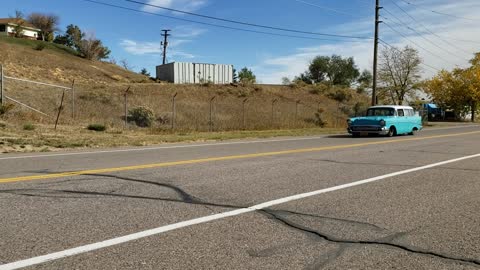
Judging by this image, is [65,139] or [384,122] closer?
[65,139]

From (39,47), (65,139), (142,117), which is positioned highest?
(39,47)

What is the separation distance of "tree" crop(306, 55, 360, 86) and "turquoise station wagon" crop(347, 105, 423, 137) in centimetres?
6514

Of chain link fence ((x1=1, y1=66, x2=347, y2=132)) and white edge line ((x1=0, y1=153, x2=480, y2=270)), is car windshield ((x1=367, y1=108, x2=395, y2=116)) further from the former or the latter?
white edge line ((x1=0, y1=153, x2=480, y2=270))

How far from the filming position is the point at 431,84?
61125 mm

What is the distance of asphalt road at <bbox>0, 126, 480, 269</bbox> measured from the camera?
419 centimetres

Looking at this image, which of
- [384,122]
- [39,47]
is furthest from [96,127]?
[39,47]

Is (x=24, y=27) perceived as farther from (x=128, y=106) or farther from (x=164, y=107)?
(x=128, y=106)

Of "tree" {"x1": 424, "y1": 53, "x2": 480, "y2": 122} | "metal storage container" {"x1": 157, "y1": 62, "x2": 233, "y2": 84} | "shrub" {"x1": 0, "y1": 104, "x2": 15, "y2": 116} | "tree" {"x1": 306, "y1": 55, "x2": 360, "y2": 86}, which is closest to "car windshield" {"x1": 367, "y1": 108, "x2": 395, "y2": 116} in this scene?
"shrub" {"x1": 0, "y1": 104, "x2": 15, "y2": 116}

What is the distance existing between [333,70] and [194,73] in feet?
159

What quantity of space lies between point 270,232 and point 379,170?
556 centimetres

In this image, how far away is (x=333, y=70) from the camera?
90.0m

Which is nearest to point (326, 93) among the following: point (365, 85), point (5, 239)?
point (365, 85)

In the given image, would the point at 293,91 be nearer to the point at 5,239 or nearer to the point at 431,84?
the point at 431,84

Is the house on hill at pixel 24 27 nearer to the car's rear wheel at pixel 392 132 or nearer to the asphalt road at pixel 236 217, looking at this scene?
the car's rear wheel at pixel 392 132
